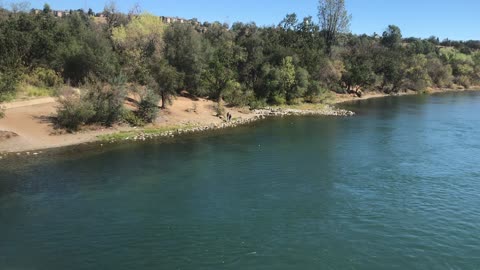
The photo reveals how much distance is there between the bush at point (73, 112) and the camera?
41.2m

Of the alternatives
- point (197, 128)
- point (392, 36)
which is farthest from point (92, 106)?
point (392, 36)

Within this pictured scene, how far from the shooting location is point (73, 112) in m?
41.0

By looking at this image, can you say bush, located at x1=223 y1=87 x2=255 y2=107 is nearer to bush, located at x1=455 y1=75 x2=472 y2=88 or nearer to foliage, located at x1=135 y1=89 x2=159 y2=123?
foliage, located at x1=135 y1=89 x2=159 y2=123

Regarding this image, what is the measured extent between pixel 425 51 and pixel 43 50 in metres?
135

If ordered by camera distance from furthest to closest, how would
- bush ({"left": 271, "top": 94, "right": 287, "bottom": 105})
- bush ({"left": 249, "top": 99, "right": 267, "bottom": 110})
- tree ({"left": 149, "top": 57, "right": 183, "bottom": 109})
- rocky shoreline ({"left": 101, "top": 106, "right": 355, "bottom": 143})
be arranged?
1. bush ({"left": 271, "top": 94, "right": 287, "bottom": 105})
2. bush ({"left": 249, "top": 99, "right": 267, "bottom": 110})
3. tree ({"left": 149, "top": 57, "right": 183, "bottom": 109})
4. rocky shoreline ({"left": 101, "top": 106, "right": 355, "bottom": 143})

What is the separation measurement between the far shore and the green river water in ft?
9.84

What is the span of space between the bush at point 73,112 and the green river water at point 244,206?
538cm

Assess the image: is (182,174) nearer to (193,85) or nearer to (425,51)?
(193,85)

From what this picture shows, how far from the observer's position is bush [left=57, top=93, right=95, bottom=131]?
41188mm

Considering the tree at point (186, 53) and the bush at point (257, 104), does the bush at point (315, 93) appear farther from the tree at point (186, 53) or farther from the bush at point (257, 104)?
the tree at point (186, 53)

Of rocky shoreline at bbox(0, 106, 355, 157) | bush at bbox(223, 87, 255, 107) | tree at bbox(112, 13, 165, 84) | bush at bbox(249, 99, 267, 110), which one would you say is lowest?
rocky shoreline at bbox(0, 106, 355, 157)

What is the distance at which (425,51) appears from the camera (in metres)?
154

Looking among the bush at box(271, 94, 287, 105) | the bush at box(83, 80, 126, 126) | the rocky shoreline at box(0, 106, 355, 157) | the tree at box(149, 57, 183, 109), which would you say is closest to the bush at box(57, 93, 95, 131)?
the bush at box(83, 80, 126, 126)

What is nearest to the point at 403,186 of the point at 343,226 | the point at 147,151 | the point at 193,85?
the point at 343,226
